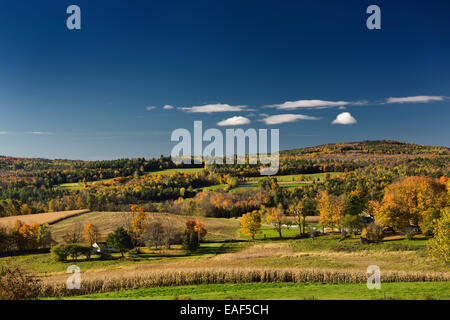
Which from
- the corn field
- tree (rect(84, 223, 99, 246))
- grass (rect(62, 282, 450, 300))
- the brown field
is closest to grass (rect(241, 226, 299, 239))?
the brown field


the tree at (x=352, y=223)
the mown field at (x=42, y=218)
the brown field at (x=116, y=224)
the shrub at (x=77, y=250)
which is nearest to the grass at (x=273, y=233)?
the brown field at (x=116, y=224)

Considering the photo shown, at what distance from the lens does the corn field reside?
103 feet

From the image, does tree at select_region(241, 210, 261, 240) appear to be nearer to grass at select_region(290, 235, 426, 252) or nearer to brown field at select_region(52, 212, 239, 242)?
brown field at select_region(52, 212, 239, 242)

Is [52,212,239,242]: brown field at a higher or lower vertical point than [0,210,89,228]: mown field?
lower

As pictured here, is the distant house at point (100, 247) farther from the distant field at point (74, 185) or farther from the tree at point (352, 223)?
the distant field at point (74, 185)

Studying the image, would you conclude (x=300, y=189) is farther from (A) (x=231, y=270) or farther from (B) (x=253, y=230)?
(A) (x=231, y=270)

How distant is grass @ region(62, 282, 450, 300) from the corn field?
1679 millimetres

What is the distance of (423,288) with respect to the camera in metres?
25.4

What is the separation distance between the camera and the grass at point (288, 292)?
22.8m

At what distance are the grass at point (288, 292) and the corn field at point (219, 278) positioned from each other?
66.1 inches

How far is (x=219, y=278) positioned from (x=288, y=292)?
10.7 m

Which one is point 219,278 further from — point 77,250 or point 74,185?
point 74,185

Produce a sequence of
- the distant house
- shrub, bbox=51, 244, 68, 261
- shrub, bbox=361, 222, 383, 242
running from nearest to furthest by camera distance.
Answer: shrub, bbox=51, 244, 68, 261, shrub, bbox=361, 222, 383, 242, the distant house
